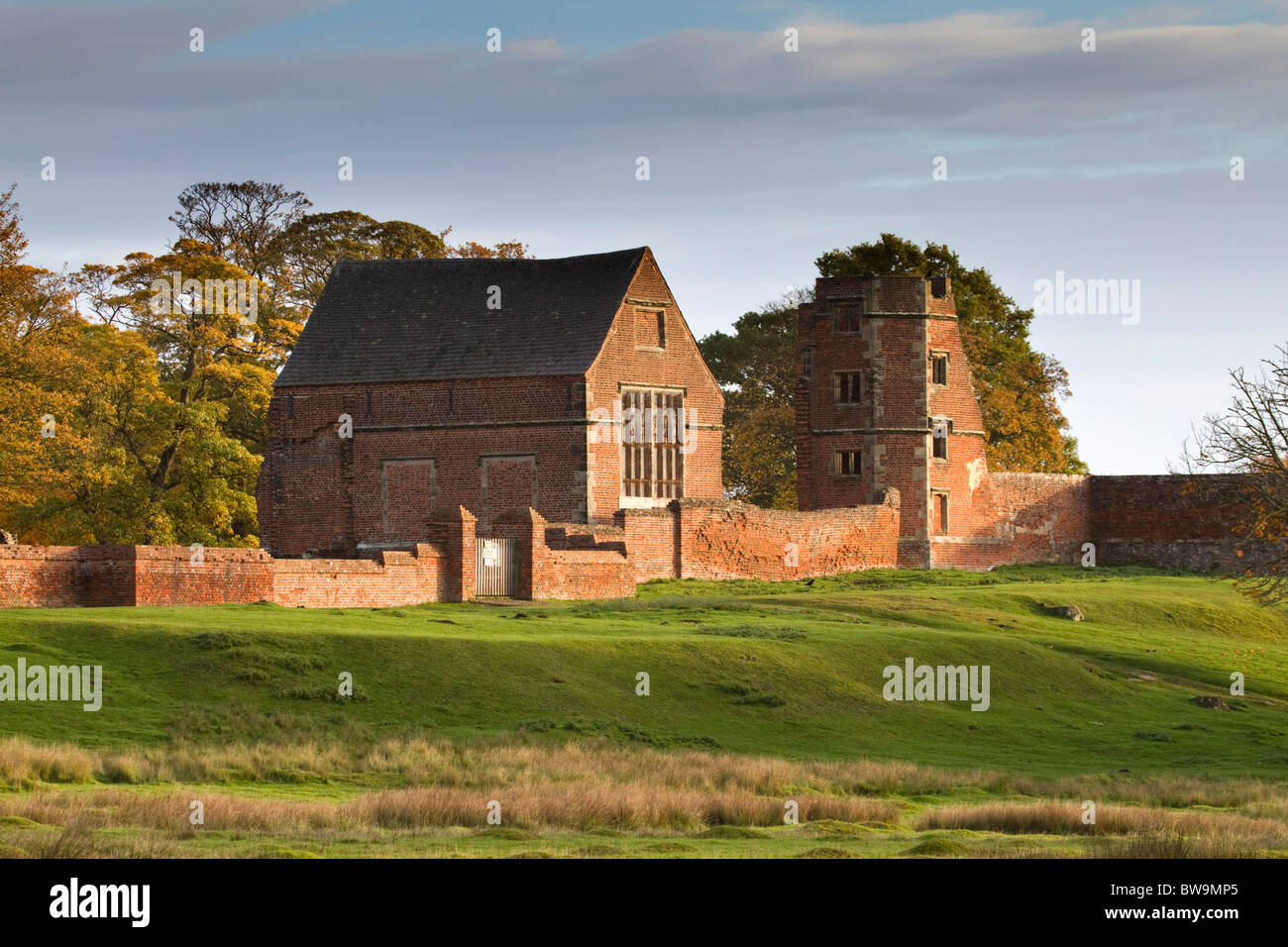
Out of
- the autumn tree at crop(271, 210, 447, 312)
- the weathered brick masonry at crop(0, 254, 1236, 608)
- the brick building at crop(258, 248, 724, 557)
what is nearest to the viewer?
the weathered brick masonry at crop(0, 254, 1236, 608)

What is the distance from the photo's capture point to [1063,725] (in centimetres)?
3088

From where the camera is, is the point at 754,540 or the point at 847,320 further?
the point at 847,320

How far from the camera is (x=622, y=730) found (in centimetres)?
2714

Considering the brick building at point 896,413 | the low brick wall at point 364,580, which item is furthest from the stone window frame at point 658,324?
the low brick wall at point 364,580

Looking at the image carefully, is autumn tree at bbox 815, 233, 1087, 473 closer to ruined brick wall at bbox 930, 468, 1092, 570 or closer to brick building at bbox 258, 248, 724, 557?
ruined brick wall at bbox 930, 468, 1092, 570

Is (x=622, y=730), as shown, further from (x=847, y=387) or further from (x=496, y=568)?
(x=847, y=387)

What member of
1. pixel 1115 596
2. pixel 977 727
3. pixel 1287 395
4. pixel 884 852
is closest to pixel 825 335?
pixel 1115 596

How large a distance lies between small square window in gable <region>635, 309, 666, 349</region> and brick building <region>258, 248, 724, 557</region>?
0.18 ft

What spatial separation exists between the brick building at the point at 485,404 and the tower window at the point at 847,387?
5.38 meters

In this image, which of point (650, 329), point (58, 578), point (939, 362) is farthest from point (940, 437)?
point (58, 578)

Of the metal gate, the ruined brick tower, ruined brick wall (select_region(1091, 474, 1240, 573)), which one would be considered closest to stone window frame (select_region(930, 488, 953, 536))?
the ruined brick tower

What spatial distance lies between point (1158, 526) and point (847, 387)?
14.8 m

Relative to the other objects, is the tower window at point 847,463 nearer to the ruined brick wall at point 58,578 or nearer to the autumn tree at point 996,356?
the autumn tree at point 996,356

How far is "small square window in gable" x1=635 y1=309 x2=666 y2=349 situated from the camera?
175ft
